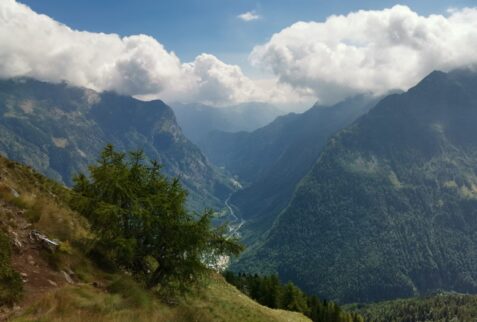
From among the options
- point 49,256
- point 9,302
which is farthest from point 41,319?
point 49,256

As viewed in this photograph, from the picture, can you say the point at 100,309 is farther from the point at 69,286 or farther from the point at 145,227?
the point at 145,227

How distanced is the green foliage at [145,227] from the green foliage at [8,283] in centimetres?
987

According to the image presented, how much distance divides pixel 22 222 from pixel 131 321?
1809 centimetres

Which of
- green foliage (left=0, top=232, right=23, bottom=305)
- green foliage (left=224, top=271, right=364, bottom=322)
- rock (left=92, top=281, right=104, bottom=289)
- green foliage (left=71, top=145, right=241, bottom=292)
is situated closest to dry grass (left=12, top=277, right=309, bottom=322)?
rock (left=92, top=281, right=104, bottom=289)

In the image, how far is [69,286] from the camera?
22625mm

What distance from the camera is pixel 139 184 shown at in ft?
124

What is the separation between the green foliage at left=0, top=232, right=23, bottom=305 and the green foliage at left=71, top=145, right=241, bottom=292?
9868 mm

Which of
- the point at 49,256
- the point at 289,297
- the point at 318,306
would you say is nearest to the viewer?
the point at 49,256

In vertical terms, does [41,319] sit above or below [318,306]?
above

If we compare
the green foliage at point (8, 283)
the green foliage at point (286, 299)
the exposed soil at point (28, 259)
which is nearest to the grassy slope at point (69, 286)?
the exposed soil at point (28, 259)

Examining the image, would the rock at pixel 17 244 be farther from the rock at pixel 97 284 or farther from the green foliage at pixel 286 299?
the green foliage at pixel 286 299

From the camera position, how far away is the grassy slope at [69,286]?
17388 millimetres

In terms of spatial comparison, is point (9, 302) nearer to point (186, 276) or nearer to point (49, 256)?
point (49, 256)

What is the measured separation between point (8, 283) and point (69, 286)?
115 inches
